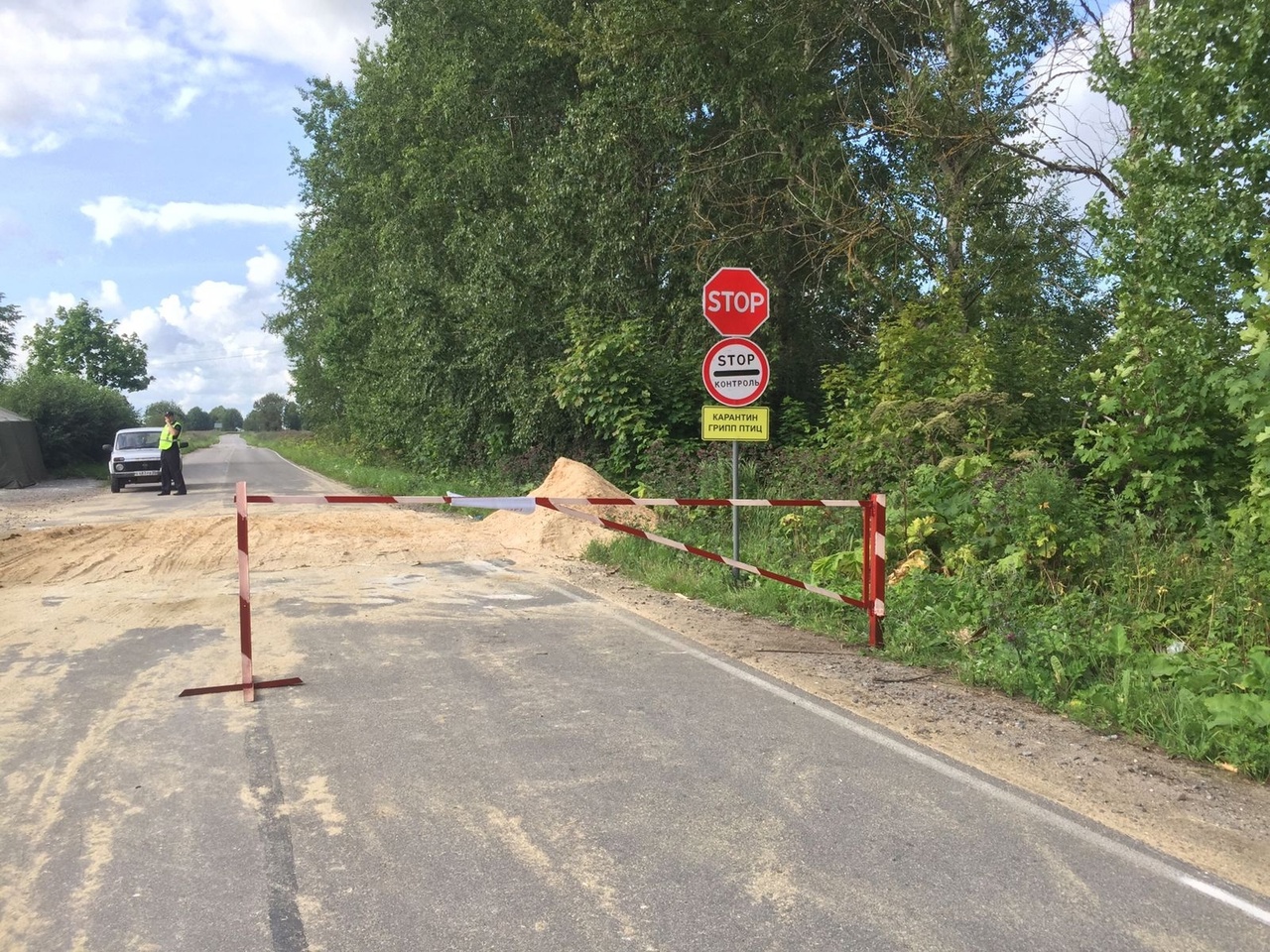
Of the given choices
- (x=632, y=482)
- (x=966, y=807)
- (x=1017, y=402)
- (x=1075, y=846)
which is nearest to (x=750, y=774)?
(x=966, y=807)

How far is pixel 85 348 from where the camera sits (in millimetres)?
87188

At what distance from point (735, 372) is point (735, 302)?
928 millimetres

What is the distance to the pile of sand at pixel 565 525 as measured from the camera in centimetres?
1319

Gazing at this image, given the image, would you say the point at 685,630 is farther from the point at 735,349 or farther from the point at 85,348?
the point at 85,348

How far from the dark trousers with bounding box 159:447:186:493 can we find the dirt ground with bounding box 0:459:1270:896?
3.59 metres

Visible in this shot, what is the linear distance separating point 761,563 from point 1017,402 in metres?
4.23

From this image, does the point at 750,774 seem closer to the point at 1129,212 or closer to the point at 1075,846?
the point at 1075,846

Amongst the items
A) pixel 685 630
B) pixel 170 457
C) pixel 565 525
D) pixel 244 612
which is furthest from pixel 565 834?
pixel 170 457

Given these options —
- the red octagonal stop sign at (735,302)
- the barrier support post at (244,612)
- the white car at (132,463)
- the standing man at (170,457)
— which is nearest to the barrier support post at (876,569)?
the red octagonal stop sign at (735,302)

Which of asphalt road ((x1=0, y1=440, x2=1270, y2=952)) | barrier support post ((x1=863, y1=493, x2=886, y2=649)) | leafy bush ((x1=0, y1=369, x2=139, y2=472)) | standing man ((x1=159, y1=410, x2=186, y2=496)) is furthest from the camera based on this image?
leafy bush ((x1=0, y1=369, x2=139, y2=472))

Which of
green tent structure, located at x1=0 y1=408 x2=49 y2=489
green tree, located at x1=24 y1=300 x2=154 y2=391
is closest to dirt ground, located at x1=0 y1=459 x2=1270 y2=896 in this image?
green tent structure, located at x1=0 y1=408 x2=49 y2=489

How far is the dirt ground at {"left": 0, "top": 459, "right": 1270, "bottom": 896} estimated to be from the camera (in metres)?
4.43

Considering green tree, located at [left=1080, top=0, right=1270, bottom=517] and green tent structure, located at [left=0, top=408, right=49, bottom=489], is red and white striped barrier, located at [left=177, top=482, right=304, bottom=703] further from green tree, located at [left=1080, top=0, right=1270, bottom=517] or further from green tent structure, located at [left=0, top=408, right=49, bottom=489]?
green tent structure, located at [left=0, top=408, right=49, bottom=489]

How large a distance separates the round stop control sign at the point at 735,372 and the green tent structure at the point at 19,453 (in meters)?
27.2
